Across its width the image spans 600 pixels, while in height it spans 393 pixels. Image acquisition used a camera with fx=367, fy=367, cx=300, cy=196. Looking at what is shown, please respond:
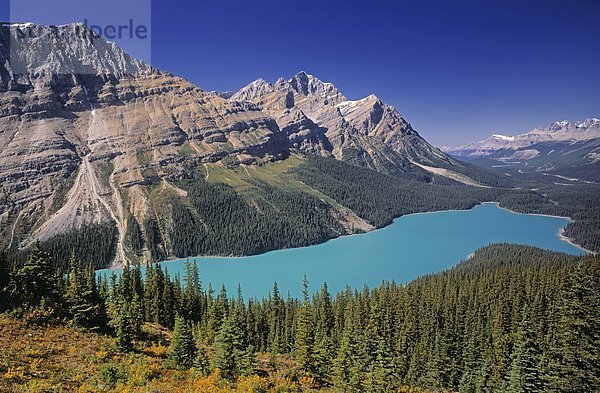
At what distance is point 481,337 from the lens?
68125 mm

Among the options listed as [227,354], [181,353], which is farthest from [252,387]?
[181,353]

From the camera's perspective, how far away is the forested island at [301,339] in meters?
26.2

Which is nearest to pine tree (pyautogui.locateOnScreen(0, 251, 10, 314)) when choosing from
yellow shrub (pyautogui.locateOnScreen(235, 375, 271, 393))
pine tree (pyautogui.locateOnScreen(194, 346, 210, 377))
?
pine tree (pyautogui.locateOnScreen(194, 346, 210, 377))

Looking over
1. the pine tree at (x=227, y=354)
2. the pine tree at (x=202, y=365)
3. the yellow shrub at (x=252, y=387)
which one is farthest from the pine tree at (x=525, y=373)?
the pine tree at (x=202, y=365)

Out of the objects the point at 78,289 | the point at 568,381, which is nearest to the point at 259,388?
the point at 78,289

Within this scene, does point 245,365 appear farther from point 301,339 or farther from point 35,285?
point 35,285

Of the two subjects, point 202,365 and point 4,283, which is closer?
point 202,365

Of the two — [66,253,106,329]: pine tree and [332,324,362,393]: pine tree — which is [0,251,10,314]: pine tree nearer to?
[66,253,106,329]: pine tree

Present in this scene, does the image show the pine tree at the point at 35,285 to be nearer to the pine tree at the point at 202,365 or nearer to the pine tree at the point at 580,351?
the pine tree at the point at 202,365

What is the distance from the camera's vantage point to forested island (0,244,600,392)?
85.9 ft

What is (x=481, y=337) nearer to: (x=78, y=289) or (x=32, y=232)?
(x=78, y=289)

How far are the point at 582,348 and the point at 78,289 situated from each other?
50.0 meters

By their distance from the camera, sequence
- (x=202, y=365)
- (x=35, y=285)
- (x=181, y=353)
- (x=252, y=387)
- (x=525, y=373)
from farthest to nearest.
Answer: (x=525, y=373), (x=35, y=285), (x=181, y=353), (x=202, y=365), (x=252, y=387)

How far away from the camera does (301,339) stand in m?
47.9
